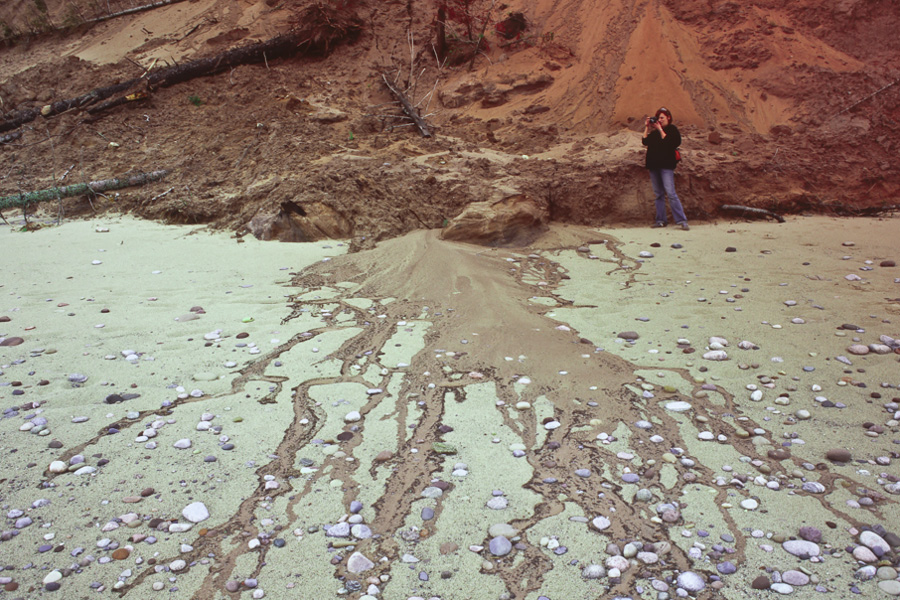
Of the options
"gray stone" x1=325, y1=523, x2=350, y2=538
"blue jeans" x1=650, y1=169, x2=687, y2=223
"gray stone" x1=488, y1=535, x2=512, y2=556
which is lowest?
"gray stone" x1=488, y1=535, x2=512, y2=556

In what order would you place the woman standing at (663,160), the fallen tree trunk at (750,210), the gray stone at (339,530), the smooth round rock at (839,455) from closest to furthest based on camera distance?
the gray stone at (339,530)
the smooth round rock at (839,455)
the woman standing at (663,160)
the fallen tree trunk at (750,210)

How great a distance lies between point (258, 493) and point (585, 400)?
66.7 inches

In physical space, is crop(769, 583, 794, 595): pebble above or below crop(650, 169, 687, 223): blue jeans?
below

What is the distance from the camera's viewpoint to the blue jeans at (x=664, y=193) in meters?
6.72

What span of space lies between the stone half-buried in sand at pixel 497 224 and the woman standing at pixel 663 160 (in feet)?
5.46

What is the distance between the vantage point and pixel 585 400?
306 cm

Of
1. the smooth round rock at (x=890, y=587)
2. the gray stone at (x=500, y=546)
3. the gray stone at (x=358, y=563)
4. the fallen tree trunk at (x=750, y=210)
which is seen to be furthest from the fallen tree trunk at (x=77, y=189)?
the smooth round rock at (x=890, y=587)

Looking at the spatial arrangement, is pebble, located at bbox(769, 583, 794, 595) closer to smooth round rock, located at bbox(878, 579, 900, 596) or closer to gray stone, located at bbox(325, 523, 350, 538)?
smooth round rock, located at bbox(878, 579, 900, 596)

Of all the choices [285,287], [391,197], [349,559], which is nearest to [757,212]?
[391,197]

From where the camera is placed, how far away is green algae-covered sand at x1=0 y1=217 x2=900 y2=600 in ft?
6.49

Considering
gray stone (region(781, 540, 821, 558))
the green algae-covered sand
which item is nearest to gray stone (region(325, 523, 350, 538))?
the green algae-covered sand

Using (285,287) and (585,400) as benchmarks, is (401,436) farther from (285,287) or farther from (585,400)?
(285,287)

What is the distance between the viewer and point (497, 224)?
6.00 m

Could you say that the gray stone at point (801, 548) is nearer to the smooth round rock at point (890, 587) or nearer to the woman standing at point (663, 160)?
the smooth round rock at point (890, 587)
